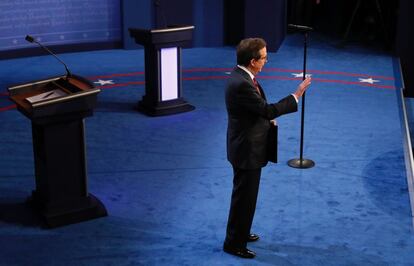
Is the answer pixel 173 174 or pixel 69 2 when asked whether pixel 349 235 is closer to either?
pixel 173 174

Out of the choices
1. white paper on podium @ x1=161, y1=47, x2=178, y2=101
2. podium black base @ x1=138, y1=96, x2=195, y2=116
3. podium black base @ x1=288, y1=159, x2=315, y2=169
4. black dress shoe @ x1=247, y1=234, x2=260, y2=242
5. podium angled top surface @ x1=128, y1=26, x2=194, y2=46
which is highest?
podium angled top surface @ x1=128, y1=26, x2=194, y2=46

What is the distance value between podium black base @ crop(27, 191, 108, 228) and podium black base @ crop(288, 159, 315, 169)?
84.2 inches

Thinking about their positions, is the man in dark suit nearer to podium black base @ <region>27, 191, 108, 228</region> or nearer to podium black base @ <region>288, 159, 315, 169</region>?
podium black base @ <region>27, 191, 108, 228</region>

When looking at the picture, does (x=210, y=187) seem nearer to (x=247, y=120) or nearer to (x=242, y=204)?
(x=242, y=204)

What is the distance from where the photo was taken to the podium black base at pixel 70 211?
5.45 metres

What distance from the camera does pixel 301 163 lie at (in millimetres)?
6840

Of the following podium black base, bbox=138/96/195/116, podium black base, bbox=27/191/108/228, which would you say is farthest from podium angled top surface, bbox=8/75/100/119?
podium black base, bbox=138/96/195/116

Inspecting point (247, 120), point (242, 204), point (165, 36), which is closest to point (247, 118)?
point (247, 120)

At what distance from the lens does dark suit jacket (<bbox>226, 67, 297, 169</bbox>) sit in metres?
4.52

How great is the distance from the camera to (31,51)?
40.7ft

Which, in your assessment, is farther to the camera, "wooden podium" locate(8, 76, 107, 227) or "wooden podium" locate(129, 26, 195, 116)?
"wooden podium" locate(129, 26, 195, 116)

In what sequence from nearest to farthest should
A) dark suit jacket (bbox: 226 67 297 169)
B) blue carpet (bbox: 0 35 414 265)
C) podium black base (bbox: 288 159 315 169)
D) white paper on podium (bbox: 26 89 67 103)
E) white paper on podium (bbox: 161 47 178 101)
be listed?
dark suit jacket (bbox: 226 67 297 169) → blue carpet (bbox: 0 35 414 265) → white paper on podium (bbox: 26 89 67 103) → podium black base (bbox: 288 159 315 169) → white paper on podium (bbox: 161 47 178 101)

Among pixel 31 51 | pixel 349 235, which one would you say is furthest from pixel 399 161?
pixel 31 51

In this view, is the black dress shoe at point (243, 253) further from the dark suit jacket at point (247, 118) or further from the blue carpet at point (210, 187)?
the dark suit jacket at point (247, 118)
